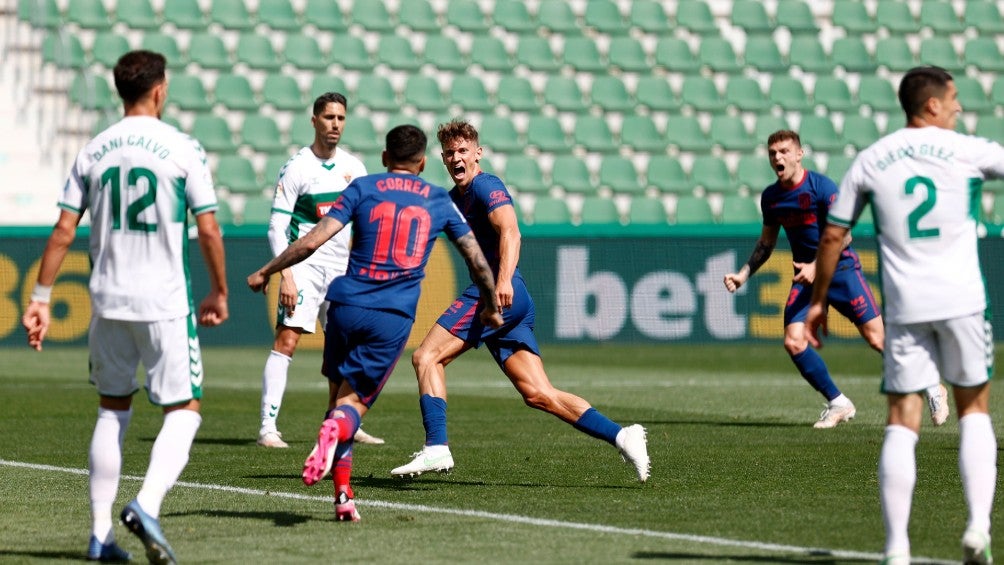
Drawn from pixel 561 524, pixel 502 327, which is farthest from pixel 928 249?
pixel 502 327

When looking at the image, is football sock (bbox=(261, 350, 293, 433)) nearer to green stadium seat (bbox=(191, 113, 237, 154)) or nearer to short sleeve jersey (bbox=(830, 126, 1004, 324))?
short sleeve jersey (bbox=(830, 126, 1004, 324))

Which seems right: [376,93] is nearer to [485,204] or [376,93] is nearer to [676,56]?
[676,56]

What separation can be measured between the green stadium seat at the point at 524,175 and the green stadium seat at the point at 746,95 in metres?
3.76

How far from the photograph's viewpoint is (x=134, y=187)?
6152mm

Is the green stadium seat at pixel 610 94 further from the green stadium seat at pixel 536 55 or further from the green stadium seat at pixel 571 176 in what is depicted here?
the green stadium seat at pixel 571 176

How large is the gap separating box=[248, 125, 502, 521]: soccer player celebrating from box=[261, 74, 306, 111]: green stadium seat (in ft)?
54.1

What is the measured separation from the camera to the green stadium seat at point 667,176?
24.4 meters

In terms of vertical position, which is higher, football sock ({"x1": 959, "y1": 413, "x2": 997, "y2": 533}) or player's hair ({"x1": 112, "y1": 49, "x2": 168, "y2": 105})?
player's hair ({"x1": 112, "y1": 49, "x2": 168, "y2": 105})

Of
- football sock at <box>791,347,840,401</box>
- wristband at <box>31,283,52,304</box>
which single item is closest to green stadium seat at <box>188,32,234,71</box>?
football sock at <box>791,347,840,401</box>

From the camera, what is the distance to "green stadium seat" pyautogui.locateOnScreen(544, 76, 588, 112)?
24938 millimetres

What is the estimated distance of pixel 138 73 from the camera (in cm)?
617

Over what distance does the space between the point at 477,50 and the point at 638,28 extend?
2979 mm

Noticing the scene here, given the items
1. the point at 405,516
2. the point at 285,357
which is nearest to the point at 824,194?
the point at 285,357

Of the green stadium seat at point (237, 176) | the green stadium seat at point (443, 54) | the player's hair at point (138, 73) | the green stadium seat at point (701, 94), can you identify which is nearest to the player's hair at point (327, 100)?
the player's hair at point (138, 73)
